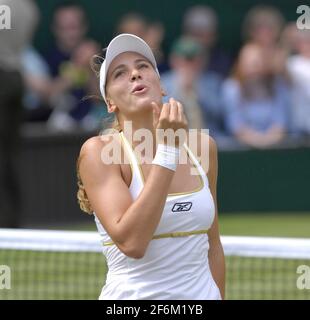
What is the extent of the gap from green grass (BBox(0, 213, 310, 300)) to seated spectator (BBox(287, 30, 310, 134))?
464cm

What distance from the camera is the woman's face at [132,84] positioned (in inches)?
174

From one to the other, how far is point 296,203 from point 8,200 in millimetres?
3723

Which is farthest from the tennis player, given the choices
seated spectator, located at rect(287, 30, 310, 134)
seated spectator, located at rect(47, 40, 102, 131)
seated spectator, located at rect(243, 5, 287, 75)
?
seated spectator, located at rect(243, 5, 287, 75)

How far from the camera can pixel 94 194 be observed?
4367 millimetres

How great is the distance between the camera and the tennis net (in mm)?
6617

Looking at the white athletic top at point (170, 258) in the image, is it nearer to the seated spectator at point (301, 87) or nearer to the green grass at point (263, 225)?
the green grass at point (263, 225)

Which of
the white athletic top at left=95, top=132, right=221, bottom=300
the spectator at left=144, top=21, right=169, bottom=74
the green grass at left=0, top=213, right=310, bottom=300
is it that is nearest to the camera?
the white athletic top at left=95, top=132, right=221, bottom=300

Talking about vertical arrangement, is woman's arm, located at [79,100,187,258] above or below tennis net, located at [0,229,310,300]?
above

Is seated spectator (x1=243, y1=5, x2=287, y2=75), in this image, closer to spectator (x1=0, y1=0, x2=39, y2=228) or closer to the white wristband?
spectator (x1=0, y1=0, x2=39, y2=228)

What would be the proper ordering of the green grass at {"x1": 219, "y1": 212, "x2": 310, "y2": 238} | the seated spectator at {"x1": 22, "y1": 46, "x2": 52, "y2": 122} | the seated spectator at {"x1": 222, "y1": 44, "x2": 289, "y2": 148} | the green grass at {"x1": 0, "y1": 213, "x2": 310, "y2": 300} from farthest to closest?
the seated spectator at {"x1": 22, "y1": 46, "x2": 52, "y2": 122} → the seated spectator at {"x1": 222, "y1": 44, "x2": 289, "y2": 148} → the green grass at {"x1": 219, "y1": 212, "x2": 310, "y2": 238} → the green grass at {"x1": 0, "y1": 213, "x2": 310, "y2": 300}

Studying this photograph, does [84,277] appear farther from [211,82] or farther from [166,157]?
[211,82]

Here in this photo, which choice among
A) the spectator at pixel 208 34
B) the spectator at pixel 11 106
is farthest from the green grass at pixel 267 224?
the spectator at pixel 11 106

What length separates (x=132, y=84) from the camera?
4.43 metres
